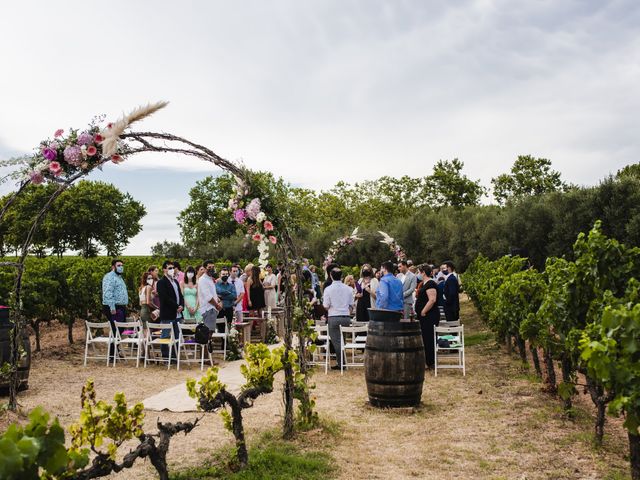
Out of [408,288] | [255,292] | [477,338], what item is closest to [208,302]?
[255,292]

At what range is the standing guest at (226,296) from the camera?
44.1 ft

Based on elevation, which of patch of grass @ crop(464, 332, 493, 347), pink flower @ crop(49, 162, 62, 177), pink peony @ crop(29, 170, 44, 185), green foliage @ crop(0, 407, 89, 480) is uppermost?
pink flower @ crop(49, 162, 62, 177)

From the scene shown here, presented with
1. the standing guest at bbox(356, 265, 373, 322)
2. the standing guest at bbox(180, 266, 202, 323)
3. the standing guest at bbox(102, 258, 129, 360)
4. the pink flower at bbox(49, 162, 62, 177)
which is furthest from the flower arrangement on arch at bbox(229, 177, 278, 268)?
the standing guest at bbox(102, 258, 129, 360)

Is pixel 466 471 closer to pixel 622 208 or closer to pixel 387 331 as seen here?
pixel 387 331

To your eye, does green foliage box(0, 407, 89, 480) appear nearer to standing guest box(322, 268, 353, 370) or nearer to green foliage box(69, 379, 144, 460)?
green foliage box(69, 379, 144, 460)

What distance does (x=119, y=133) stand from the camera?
22.7 ft

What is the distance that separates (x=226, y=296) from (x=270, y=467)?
26.4 feet

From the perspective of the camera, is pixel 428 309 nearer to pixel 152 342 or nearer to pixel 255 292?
pixel 255 292

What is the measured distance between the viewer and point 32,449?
8.14ft

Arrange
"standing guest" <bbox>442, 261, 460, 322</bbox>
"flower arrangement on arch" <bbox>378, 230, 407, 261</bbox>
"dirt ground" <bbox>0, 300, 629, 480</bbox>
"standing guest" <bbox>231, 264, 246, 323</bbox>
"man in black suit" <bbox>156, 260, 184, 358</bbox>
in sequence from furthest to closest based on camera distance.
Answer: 1. "flower arrangement on arch" <bbox>378, 230, 407, 261</bbox>
2. "standing guest" <bbox>231, 264, 246, 323</bbox>
3. "standing guest" <bbox>442, 261, 460, 322</bbox>
4. "man in black suit" <bbox>156, 260, 184, 358</bbox>
5. "dirt ground" <bbox>0, 300, 629, 480</bbox>

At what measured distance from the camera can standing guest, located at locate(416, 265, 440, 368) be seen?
10.6m

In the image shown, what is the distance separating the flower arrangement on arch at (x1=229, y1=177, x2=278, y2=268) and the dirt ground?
7.51ft

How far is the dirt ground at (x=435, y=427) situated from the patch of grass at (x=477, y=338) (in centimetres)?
349

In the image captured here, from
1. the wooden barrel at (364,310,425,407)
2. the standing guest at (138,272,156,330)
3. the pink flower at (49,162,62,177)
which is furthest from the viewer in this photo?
the standing guest at (138,272,156,330)
